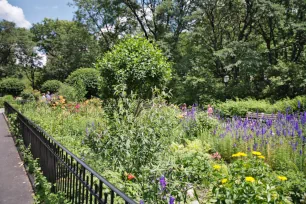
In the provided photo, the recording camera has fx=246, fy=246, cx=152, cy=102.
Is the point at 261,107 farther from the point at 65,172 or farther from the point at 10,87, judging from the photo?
the point at 10,87

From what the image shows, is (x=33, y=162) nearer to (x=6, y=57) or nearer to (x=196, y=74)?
(x=196, y=74)

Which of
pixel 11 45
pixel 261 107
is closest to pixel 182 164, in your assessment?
pixel 261 107

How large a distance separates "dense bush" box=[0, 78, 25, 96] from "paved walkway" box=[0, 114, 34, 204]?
24.9m

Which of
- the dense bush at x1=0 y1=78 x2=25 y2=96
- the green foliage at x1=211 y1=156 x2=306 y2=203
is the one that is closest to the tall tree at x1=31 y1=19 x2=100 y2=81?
the dense bush at x1=0 y1=78 x2=25 y2=96

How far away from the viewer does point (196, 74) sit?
55.4 ft

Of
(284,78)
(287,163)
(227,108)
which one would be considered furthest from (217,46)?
(287,163)

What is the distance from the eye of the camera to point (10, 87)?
28.9 meters

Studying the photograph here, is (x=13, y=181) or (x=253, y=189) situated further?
(x=13, y=181)

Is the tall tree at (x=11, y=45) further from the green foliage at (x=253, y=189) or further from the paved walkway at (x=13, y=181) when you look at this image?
the green foliage at (x=253, y=189)

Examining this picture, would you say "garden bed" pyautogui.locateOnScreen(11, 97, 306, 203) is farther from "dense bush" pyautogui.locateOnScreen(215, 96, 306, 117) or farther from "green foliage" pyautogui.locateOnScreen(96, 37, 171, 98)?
"dense bush" pyautogui.locateOnScreen(215, 96, 306, 117)

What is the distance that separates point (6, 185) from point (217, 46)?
55.8 ft

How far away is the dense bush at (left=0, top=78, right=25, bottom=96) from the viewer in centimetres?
2870

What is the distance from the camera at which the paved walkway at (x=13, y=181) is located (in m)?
4.03

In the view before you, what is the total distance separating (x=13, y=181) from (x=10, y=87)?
28.1 metres
